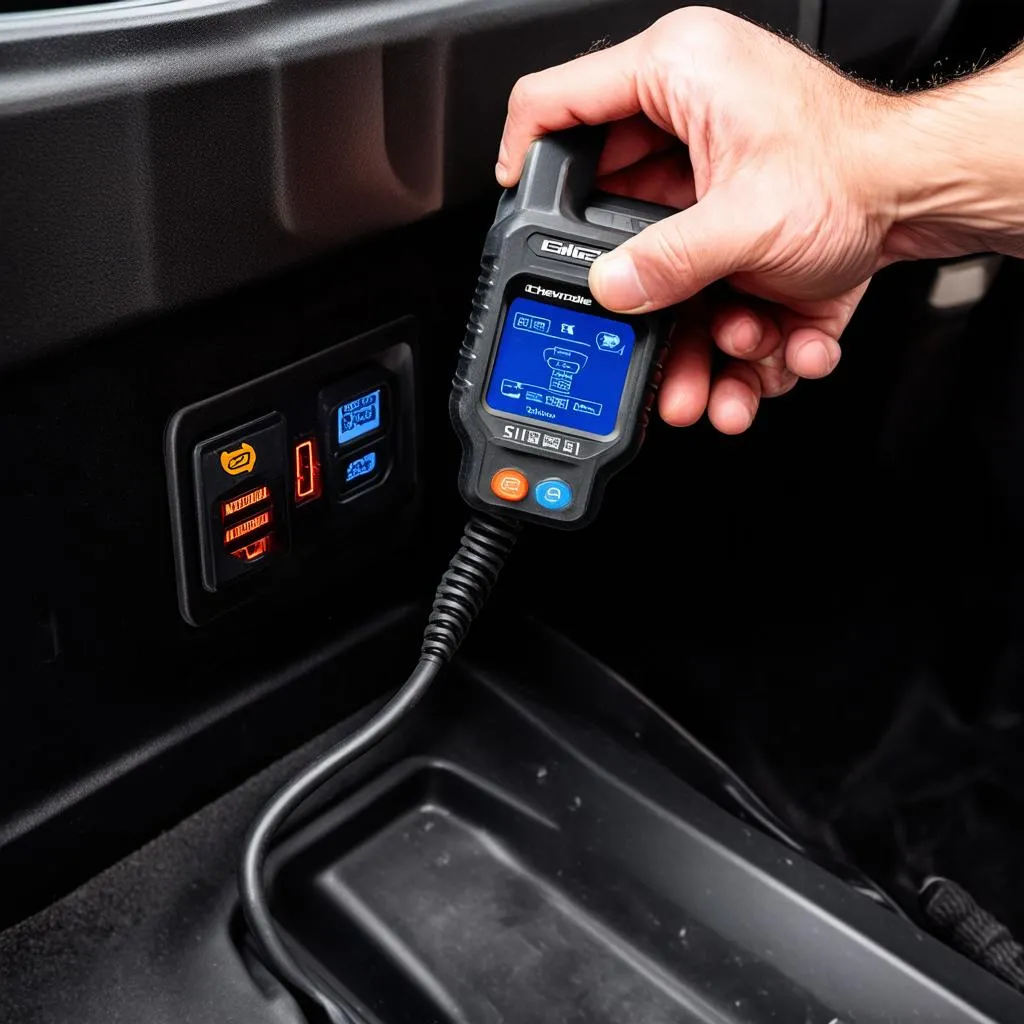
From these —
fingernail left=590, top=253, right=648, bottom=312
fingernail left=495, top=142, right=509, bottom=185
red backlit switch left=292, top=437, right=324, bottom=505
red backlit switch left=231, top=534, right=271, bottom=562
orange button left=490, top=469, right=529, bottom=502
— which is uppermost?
fingernail left=495, top=142, right=509, bottom=185

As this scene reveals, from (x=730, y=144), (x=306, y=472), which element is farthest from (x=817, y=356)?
(x=306, y=472)

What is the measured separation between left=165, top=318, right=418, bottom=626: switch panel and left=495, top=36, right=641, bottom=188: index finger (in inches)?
5.7

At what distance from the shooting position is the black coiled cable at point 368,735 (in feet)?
2.15

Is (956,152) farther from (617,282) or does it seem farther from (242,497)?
(242,497)

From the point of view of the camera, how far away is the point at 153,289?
1.79 ft

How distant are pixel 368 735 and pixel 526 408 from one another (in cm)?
19

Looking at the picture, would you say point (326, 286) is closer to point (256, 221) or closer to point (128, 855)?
point (256, 221)

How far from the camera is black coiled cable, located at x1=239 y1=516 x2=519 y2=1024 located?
66 cm

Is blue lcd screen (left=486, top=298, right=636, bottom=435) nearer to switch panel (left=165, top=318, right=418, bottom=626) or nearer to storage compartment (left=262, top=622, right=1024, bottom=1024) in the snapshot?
switch panel (left=165, top=318, right=418, bottom=626)

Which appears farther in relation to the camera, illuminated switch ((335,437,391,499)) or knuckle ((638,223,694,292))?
illuminated switch ((335,437,391,499))

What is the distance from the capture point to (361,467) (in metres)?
0.73

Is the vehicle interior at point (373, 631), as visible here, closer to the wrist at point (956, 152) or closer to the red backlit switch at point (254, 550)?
the red backlit switch at point (254, 550)

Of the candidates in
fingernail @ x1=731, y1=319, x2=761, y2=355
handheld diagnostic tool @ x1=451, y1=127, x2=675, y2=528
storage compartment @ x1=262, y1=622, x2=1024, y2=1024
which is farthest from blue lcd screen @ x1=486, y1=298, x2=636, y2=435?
storage compartment @ x1=262, y1=622, x2=1024, y2=1024

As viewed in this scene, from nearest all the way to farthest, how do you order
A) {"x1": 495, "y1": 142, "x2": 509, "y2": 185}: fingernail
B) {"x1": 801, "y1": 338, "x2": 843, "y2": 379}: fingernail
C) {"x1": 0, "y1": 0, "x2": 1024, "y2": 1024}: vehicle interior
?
{"x1": 0, "y1": 0, "x2": 1024, "y2": 1024}: vehicle interior, {"x1": 495, "y1": 142, "x2": 509, "y2": 185}: fingernail, {"x1": 801, "y1": 338, "x2": 843, "y2": 379}: fingernail
